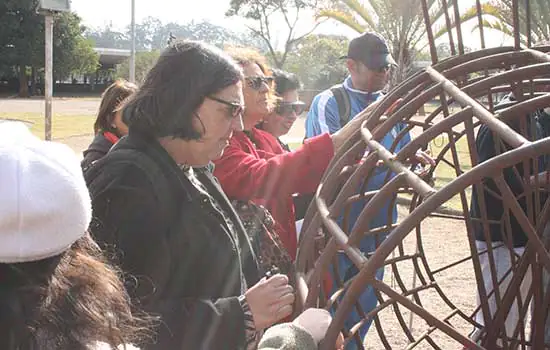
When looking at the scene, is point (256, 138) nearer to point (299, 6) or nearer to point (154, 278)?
point (154, 278)

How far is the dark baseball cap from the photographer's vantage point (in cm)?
324

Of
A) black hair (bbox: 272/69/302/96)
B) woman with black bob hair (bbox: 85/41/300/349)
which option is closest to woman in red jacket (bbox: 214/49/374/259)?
woman with black bob hair (bbox: 85/41/300/349)

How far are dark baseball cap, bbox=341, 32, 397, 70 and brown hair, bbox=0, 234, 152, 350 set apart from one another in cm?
244

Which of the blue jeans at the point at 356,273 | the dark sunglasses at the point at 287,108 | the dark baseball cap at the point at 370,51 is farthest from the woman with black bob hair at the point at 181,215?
the dark baseball cap at the point at 370,51

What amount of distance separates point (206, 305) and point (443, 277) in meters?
3.67

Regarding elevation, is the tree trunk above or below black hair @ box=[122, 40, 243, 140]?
below

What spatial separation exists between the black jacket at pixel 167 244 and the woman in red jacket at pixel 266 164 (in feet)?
1.85

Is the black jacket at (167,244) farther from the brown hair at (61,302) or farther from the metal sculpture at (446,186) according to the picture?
the brown hair at (61,302)

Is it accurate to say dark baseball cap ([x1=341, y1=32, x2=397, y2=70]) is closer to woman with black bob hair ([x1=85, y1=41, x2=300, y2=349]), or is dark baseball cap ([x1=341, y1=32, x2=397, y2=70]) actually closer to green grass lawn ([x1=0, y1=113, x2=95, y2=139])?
woman with black bob hair ([x1=85, y1=41, x2=300, y2=349])

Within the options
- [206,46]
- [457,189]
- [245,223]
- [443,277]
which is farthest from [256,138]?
[443,277]

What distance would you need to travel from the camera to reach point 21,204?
0.88 m

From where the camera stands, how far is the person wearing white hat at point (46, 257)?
868 millimetres

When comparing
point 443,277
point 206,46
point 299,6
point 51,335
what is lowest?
point 443,277

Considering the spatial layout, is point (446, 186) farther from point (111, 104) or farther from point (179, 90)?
point (111, 104)
